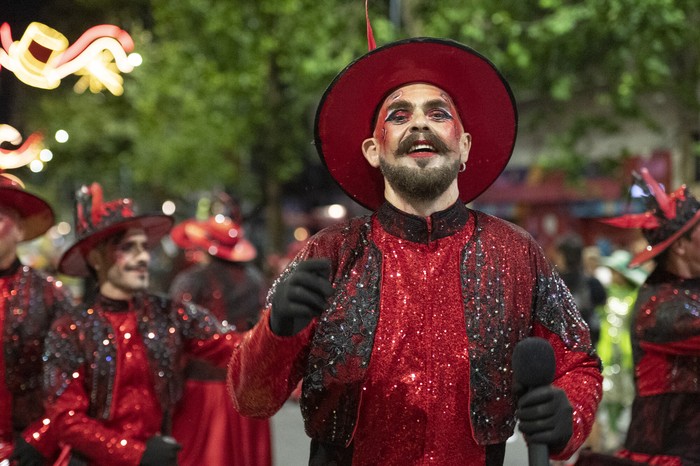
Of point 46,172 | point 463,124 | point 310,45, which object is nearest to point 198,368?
point 463,124

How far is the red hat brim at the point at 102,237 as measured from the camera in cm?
536

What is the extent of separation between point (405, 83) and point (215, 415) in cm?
513

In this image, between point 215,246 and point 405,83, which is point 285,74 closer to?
point 215,246

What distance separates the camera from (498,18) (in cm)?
1271

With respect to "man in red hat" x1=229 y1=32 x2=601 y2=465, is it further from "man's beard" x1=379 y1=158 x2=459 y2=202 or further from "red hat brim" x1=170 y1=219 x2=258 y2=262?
"red hat brim" x1=170 y1=219 x2=258 y2=262

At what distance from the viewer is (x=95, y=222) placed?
17.8 ft

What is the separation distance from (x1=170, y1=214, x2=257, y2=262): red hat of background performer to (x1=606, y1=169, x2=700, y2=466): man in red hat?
480 cm

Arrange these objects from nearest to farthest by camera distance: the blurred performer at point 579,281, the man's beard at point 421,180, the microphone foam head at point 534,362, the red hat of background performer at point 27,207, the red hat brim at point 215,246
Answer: the microphone foam head at point 534,362
the man's beard at point 421,180
the red hat of background performer at point 27,207
the blurred performer at point 579,281
the red hat brim at point 215,246

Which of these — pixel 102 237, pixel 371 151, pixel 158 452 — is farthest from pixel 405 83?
pixel 102 237

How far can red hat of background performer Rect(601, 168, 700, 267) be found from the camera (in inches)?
207

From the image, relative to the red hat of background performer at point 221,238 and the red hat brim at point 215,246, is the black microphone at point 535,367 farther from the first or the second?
the red hat of background performer at point 221,238

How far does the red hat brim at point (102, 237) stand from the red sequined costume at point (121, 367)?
0.38 metres

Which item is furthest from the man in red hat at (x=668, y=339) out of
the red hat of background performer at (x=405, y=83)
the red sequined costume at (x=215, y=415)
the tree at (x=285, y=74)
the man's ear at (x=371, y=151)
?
the tree at (x=285, y=74)

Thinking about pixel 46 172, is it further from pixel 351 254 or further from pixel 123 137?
pixel 351 254
